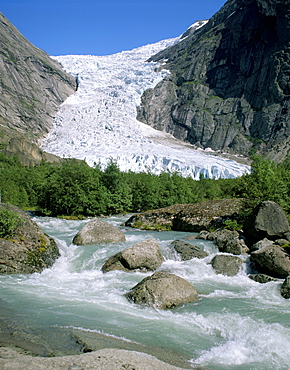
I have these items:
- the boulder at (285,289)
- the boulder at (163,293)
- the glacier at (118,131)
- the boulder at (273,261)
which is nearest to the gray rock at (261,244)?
the boulder at (273,261)

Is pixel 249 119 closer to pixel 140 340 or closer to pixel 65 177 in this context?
pixel 65 177

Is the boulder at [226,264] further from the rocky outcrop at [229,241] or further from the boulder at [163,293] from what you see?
the boulder at [163,293]

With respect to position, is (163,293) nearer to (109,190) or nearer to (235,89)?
(109,190)

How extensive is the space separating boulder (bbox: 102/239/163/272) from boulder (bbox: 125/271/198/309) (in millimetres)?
2574

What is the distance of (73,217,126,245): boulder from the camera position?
14.2 m

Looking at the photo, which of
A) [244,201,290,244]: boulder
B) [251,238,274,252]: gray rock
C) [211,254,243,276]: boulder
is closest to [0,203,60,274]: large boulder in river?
[211,254,243,276]: boulder

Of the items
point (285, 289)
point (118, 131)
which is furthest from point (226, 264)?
point (118, 131)

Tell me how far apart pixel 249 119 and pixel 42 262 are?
115463 mm

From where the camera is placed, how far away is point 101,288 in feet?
29.1

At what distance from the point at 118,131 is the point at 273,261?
10020cm

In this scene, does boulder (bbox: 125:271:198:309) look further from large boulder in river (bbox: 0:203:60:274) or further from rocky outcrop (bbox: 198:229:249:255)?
rocky outcrop (bbox: 198:229:249:255)

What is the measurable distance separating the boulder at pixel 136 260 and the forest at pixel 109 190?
7.99 meters

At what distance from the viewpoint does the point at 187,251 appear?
42.0ft

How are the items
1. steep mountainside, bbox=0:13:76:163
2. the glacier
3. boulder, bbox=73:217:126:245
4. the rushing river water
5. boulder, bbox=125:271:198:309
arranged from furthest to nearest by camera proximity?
steep mountainside, bbox=0:13:76:163 → the glacier → boulder, bbox=73:217:126:245 → boulder, bbox=125:271:198:309 → the rushing river water
